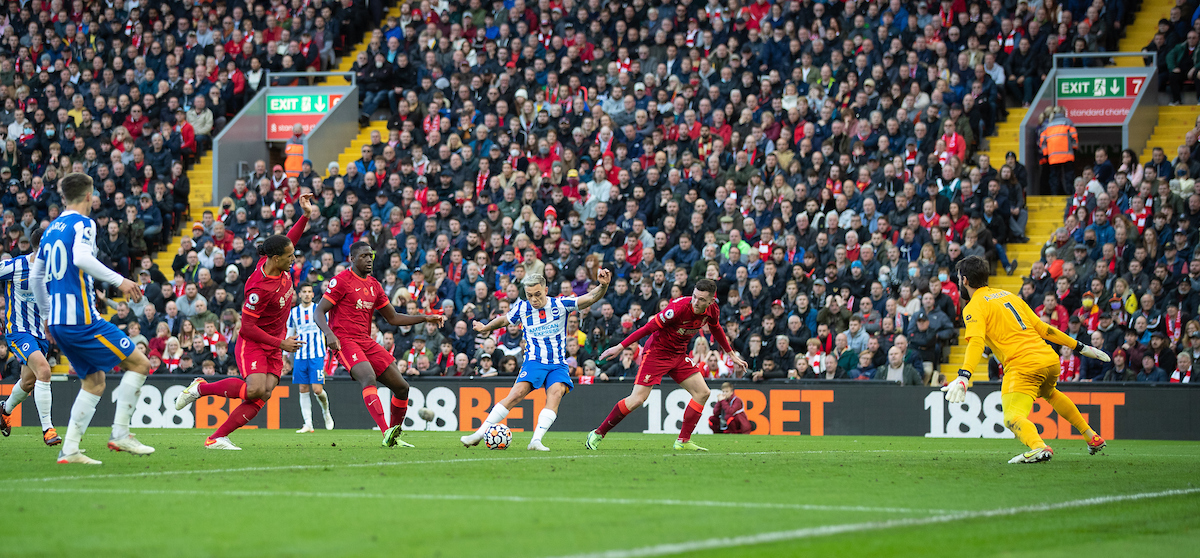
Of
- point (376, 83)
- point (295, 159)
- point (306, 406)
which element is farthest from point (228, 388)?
point (376, 83)

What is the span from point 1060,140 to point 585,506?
17.4 meters

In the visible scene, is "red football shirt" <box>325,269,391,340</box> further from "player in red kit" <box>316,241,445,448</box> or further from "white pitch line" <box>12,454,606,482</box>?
"white pitch line" <box>12,454,606,482</box>

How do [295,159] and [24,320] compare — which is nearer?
[24,320]

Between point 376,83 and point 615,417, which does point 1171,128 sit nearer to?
point 615,417

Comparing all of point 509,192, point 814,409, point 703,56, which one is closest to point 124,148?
point 509,192

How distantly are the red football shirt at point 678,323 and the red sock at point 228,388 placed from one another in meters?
4.45

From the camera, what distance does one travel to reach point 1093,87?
2350cm

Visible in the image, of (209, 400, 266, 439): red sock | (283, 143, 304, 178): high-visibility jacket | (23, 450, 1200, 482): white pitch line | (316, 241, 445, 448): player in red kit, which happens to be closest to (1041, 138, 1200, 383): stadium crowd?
(23, 450, 1200, 482): white pitch line

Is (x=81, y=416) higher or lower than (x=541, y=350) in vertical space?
lower

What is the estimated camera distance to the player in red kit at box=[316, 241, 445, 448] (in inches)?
530

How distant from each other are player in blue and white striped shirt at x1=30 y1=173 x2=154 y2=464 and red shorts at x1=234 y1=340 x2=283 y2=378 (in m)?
2.61

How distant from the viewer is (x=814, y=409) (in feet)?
63.8

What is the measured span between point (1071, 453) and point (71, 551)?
10996 mm

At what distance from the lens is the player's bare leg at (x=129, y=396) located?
10023 millimetres
